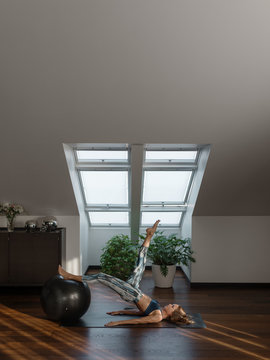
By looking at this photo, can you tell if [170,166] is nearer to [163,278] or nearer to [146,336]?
[163,278]

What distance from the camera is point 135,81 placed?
13.7 ft

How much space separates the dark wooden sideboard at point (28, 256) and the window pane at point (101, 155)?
1250 mm

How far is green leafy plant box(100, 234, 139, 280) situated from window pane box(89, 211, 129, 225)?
777 millimetres

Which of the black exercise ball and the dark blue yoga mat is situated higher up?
the black exercise ball

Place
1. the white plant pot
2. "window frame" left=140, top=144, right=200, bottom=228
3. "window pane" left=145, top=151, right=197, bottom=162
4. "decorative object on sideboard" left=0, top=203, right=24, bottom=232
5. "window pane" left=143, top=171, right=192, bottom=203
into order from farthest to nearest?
1. "window pane" left=143, top=171, right=192, bottom=203
2. the white plant pot
3. "decorative object on sideboard" left=0, top=203, right=24, bottom=232
4. "window pane" left=145, top=151, right=197, bottom=162
5. "window frame" left=140, top=144, right=200, bottom=228

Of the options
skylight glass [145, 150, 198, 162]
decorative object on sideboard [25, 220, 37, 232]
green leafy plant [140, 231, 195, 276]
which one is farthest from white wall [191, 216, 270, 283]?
decorative object on sideboard [25, 220, 37, 232]

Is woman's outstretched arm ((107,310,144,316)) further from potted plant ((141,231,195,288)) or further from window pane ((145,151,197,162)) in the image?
window pane ((145,151,197,162))

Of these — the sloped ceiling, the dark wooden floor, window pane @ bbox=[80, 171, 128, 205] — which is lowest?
the dark wooden floor

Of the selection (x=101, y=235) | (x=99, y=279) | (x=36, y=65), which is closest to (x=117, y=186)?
(x=101, y=235)

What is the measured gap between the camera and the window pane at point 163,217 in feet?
24.6

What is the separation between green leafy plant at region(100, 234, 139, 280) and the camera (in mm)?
6418

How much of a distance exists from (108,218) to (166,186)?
4.90 feet

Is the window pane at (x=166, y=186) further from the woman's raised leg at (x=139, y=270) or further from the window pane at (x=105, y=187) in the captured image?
the woman's raised leg at (x=139, y=270)

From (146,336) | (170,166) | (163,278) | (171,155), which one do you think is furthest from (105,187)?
(146,336)
